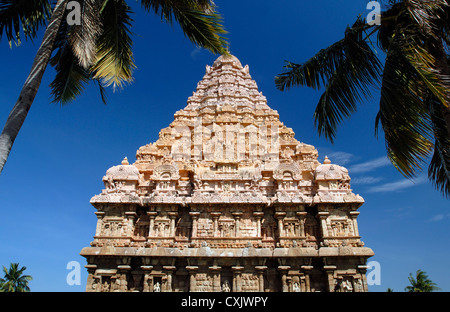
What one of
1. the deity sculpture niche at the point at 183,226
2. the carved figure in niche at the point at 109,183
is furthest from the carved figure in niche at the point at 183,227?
the carved figure in niche at the point at 109,183

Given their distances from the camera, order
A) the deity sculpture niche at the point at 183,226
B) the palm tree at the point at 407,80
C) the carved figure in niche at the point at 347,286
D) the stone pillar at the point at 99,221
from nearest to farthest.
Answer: the palm tree at the point at 407,80 < the carved figure in niche at the point at 347,286 < the stone pillar at the point at 99,221 < the deity sculpture niche at the point at 183,226

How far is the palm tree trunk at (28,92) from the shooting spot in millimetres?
5484

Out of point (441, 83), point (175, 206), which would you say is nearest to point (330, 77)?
point (441, 83)

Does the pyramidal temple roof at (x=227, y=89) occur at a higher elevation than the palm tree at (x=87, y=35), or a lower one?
higher

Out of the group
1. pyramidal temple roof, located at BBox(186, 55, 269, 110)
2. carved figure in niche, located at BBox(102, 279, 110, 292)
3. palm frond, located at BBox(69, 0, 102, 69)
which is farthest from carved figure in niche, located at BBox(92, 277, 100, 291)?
pyramidal temple roof, located at BBox(186, 55, 269, 110)

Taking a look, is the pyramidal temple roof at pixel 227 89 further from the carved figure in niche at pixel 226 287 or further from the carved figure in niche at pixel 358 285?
the carved figure in niche at pixel 358 285

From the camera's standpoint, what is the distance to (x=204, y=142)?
18.6m

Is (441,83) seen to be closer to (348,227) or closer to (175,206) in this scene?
(348,227)

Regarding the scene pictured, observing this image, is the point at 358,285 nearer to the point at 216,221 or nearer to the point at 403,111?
the point at 216,221

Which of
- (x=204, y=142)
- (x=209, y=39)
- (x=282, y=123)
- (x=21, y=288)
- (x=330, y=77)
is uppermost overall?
(x=282, y=123)

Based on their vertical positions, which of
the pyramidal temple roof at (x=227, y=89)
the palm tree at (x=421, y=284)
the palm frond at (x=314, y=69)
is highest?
the pyramidal temple roof at (x=227, y=89)

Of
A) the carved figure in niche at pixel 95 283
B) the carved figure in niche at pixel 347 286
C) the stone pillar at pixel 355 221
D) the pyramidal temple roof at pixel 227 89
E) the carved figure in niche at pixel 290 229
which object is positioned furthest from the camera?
the pyramidal temple roof at pixel 227 89

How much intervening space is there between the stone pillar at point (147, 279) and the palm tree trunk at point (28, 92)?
9.67m

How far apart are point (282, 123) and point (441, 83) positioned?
45.5 feet
